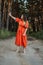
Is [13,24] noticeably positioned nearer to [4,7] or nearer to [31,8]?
[31,8]

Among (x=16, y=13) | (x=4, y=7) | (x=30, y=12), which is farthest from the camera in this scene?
(x=16, y=13)

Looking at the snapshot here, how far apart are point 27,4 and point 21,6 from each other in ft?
8.19

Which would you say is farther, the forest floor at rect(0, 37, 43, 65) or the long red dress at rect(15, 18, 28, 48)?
the long red dress at rect(15, 18, 28, 48)

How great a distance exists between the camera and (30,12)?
Answer: 39688 millimetres

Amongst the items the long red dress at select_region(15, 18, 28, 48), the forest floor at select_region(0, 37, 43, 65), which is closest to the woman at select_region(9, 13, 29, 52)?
the long red dress at select_region(15, 18, 28, 48)

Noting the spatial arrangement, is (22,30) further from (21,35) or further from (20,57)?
(20,57)

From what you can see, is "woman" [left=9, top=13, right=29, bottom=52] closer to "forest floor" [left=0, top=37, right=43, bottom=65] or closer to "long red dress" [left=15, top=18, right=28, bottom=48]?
"long red dress" [left=15, top=18, right=28, bottom=48]

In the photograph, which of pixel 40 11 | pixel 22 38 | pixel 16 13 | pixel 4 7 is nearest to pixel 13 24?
pixel 16 13

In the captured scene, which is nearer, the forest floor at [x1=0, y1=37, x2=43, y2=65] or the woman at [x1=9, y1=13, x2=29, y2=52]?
the forest floor at [x1=0, y1=37, x2=43, y2=65]

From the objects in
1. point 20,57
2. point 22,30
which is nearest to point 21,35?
point 22,30

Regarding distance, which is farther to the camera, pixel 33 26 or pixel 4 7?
pixel 33 26

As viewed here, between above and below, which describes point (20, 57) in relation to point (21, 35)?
below

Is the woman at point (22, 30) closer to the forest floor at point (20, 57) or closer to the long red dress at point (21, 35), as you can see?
the long red dress at point (21, 35)

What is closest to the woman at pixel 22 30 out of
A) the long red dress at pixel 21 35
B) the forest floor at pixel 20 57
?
the long red dress at pixel 21 35
